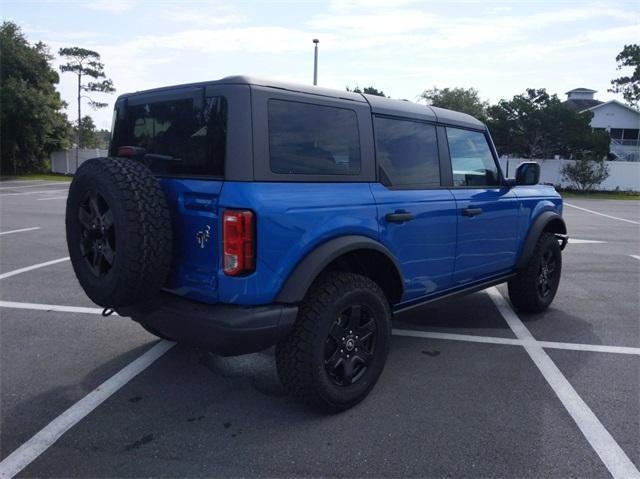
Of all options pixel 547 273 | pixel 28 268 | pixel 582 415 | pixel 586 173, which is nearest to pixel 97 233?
pixel 582 415

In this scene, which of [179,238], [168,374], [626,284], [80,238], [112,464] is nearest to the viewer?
[112,464]

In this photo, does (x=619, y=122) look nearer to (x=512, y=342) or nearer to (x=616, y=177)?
(x=616, y=177)

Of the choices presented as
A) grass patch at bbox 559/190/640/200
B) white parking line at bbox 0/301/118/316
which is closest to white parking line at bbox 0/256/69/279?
white parking line at bbox 0/301/118/316

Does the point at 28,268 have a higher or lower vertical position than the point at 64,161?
lower

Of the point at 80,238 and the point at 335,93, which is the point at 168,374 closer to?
the point at 80,238

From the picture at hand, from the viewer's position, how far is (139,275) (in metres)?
2.70

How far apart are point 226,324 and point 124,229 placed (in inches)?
28.6

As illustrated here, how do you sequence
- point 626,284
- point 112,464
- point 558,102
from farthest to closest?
point 558,102 < point 626,284 < point 112,464

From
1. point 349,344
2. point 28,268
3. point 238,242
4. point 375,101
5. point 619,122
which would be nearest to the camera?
point 238,242

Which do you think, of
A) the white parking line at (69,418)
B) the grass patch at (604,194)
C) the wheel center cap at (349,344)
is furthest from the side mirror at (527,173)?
the grass patch at (604,194)

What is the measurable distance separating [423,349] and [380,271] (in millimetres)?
1123

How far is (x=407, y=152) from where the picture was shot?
3.72 metres

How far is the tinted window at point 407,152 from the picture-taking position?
3.51 meters

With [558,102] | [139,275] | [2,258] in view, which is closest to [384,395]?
[139,275]
